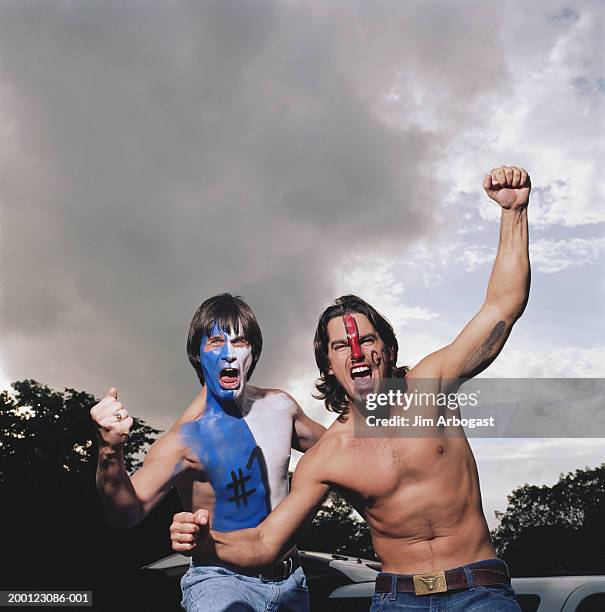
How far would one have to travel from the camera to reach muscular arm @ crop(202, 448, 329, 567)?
11.6ft

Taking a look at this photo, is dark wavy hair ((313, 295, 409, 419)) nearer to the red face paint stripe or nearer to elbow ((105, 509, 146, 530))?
the red face paint stripe

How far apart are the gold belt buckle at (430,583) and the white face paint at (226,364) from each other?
200 cm

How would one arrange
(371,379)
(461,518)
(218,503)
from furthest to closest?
1. (218,503)
2. (371,379)
3. (461,518)

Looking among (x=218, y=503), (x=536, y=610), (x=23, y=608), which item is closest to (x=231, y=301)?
(x=218, y=503)

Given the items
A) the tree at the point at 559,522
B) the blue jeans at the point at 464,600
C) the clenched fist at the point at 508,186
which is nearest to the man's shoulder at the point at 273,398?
the blue jeans at the point at 464,600

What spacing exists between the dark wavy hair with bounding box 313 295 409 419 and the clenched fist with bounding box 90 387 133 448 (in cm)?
140

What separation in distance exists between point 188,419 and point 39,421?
19.2 metres

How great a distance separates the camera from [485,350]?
389cm

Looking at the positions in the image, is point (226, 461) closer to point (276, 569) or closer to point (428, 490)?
point (276, 569)

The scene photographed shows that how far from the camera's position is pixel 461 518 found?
144 inches

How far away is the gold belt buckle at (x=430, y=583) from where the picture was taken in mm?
3498

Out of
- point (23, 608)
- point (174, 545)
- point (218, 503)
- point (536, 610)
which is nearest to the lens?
point (174, 545)

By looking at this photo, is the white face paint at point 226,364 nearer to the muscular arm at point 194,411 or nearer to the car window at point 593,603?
the muscular arm at point 194,411

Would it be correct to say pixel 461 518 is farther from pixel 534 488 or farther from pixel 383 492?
pixel 534 488
